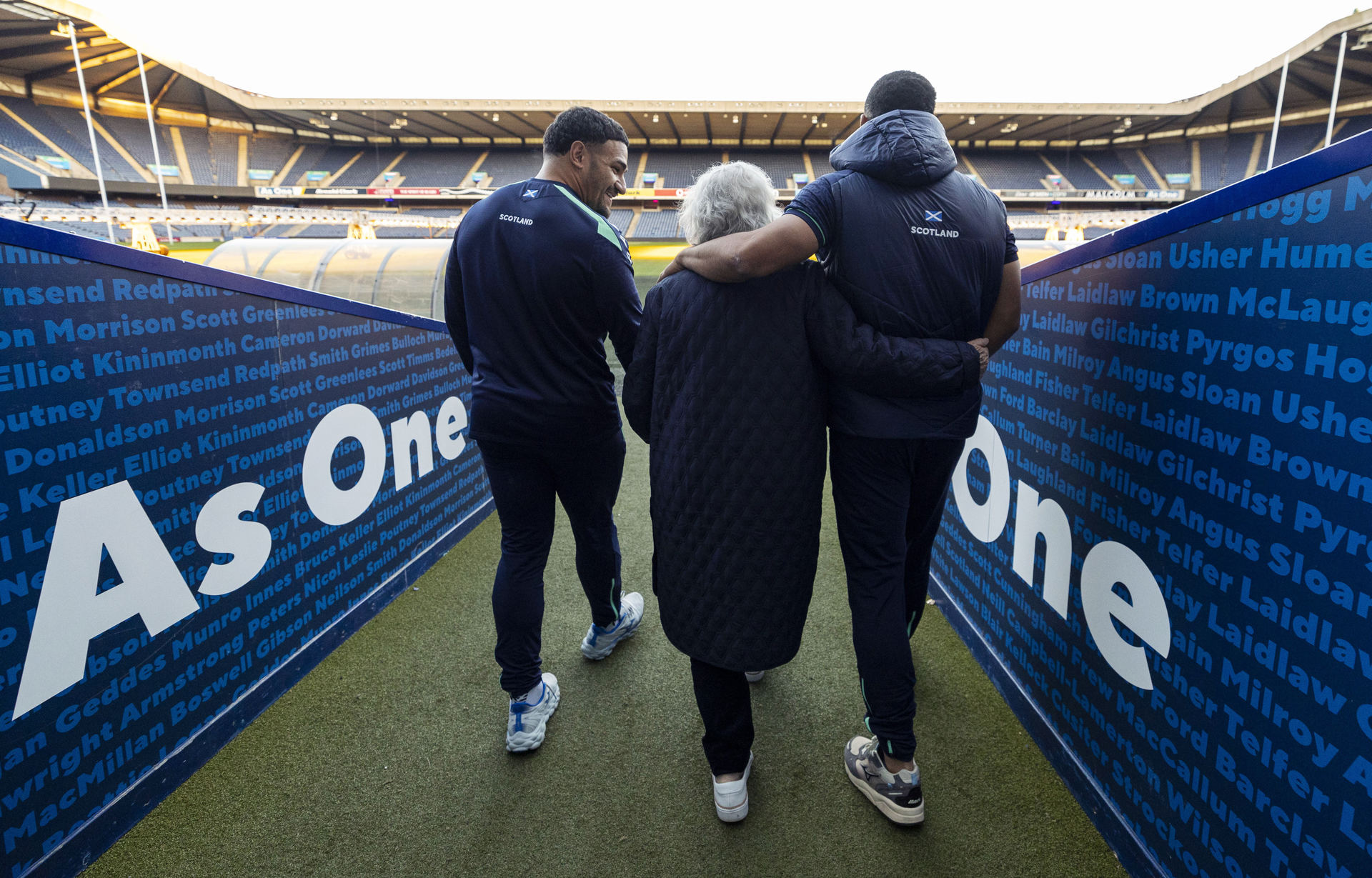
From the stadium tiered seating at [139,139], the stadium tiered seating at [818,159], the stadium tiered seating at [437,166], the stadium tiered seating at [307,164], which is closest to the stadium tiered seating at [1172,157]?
the stadium tiered seating at [818,159]

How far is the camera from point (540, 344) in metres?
1.51

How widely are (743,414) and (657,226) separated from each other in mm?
23694

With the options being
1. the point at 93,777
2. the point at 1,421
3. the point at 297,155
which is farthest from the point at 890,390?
the point at 297,155

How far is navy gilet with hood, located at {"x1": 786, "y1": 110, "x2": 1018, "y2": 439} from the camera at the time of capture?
118cm

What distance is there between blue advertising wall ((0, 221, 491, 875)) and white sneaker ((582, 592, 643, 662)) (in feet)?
2.63

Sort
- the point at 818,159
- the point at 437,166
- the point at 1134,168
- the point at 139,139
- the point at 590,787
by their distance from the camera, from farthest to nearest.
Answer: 1. the point at 437,166
2. the point at 818,159
3. the point at 1134,168
4. the point at 139,139
5. the point at 590,787

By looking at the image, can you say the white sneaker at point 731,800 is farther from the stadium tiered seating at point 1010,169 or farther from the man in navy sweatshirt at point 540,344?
the stadium tiered seating at point 1010,169

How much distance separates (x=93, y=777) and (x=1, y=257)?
3.25ft

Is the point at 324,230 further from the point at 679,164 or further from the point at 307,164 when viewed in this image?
the point at 679,164

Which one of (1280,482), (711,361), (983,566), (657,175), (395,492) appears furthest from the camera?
→ (657,175)

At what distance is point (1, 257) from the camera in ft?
3.58

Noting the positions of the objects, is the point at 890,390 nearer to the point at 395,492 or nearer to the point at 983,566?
the point at 983,566

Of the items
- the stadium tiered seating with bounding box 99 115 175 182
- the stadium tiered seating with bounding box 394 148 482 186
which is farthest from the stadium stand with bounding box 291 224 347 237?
the stadium tiered seating with bounding box 99 115 175 182

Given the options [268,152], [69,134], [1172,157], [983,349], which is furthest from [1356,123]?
[69,134]
